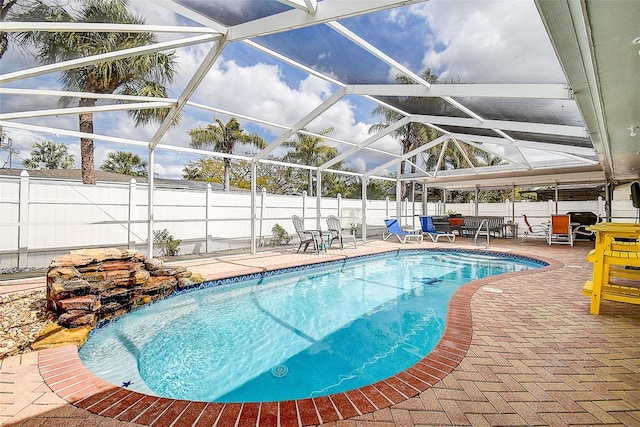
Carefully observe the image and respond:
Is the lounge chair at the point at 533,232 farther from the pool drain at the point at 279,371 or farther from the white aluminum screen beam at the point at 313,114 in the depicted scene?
the pool drain at the point at 279,371

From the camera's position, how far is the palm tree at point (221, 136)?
20.0m

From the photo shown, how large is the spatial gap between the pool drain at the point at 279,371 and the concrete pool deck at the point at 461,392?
3.50 ft

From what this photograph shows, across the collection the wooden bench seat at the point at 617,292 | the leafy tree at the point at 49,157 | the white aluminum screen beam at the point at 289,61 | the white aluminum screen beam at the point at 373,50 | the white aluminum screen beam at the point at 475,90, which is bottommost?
the wooden bench seat at the point at 617,292

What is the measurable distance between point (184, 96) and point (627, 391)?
21.8 feet

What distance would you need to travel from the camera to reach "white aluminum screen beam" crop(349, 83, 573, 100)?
4309mm

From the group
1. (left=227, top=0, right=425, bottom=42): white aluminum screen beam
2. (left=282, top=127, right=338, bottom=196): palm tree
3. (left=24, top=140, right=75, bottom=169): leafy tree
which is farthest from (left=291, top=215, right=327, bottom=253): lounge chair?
(left=24, top=140, right=75, bottom=169): leafy tree

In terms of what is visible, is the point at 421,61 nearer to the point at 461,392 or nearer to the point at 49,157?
the point at 461,392

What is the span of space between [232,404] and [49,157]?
3761 centimetres

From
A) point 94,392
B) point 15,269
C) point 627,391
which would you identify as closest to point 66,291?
point 94,392

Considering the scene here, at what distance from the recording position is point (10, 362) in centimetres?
265

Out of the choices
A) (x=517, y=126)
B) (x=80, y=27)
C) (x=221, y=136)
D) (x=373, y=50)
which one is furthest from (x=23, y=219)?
(x=221, y=136)

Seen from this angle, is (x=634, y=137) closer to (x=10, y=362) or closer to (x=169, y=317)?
(x=169, y=317)

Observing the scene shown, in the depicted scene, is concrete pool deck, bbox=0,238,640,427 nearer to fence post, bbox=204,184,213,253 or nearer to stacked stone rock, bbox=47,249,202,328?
stacked stone rock, bbox=47,249,202,328

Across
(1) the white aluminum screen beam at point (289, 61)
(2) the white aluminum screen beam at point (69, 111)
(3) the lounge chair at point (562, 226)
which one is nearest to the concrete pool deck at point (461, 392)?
(2) the white aluminum screen beam at point (69, 111)
